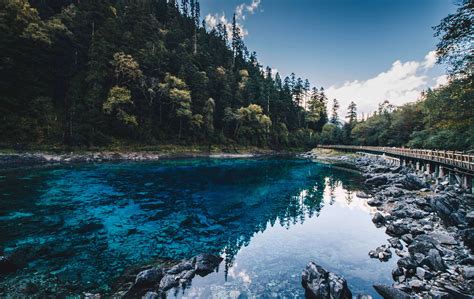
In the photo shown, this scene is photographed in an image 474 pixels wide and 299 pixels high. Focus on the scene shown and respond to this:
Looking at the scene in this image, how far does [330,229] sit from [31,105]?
47938 mm

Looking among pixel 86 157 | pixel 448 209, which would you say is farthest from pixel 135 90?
pixel 448 209

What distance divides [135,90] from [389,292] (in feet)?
176

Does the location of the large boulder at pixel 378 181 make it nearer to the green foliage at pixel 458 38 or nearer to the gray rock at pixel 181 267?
the green foliage at pixel 458 38

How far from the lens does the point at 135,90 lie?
49375mm

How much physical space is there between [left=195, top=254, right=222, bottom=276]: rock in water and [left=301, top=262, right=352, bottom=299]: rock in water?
3451mm

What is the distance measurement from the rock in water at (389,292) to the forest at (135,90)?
61.4 feet

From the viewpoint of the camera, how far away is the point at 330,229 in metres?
13.6

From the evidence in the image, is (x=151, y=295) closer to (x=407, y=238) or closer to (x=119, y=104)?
(x=407, y=238)

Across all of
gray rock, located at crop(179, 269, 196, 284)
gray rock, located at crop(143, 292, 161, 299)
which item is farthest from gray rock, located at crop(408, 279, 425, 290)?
gray rock, located at crop(143, 292, 161, 299)

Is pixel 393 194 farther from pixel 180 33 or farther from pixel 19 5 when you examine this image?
pixel 180 33

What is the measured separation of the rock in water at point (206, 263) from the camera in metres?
8.44

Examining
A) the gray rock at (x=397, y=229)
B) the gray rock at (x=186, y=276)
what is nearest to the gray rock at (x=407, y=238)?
the gray rock at (x=397, y=229)

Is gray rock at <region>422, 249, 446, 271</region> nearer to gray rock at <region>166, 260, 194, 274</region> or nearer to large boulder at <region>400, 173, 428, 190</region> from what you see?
gray rock at <region>166, 260, 194, 274</region>

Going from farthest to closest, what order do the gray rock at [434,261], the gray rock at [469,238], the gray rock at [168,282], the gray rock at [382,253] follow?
the gray rock at [382,253] → the gray rock at [469,238] → the gray rock at [434,261] → the gray rock at [168,282]
